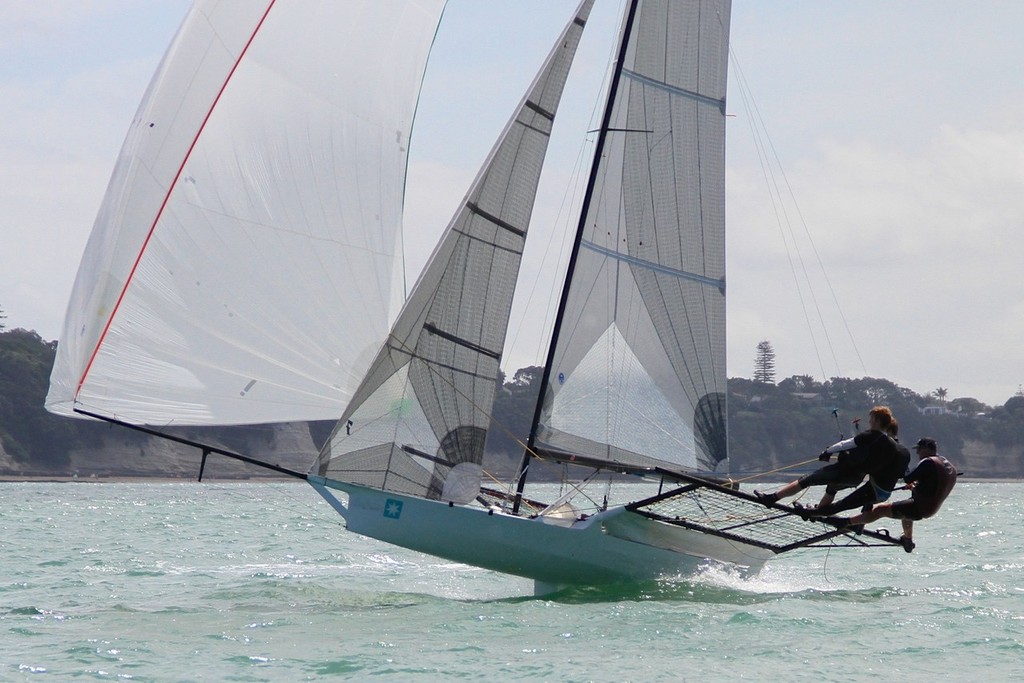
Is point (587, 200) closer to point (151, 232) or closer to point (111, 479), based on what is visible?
point (151, 232)

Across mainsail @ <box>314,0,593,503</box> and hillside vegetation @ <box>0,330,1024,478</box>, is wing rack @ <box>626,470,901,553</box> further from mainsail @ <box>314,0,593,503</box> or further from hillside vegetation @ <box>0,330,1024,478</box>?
hillside vegetation @ <box>0,330,1024,478</box>

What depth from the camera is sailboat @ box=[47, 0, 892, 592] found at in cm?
1187

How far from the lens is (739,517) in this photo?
12.8m

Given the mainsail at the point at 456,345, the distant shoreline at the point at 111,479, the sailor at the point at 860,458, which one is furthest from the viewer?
the distant shoreline at the point at 111,479

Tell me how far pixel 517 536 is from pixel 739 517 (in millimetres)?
2107

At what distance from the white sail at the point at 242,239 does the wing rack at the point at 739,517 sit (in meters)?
3.04

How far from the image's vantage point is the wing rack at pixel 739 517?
1224 centimetres

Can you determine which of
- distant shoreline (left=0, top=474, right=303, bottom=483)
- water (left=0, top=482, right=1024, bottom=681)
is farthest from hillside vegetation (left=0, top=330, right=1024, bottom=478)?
water (left=0, top=482, right=1024, bottom=681)

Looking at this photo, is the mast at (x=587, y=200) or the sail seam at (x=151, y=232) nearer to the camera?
the sail seam at (x=151, y=232)

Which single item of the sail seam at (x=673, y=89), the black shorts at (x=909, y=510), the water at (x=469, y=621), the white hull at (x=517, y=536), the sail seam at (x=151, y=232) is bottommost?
the water at (x=469, y=621)

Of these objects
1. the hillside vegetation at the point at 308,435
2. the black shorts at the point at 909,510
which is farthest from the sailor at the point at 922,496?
the hillside vegetation at the point at 308,435

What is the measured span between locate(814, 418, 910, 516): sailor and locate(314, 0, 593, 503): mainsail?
3172 millimetres

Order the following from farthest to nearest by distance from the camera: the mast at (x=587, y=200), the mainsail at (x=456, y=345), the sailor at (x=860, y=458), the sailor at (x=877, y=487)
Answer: the mast at (x=587, y=200) < the mainsail at (x=456, y=345) < the sailor at (x=877, y=487) < the sailor at (x=860, y=458)

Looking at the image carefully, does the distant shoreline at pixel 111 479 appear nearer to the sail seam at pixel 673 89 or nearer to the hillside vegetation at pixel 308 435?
the hillside vegetation at pixel 308 435
